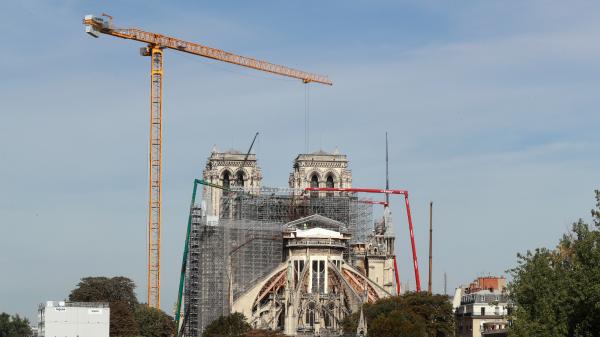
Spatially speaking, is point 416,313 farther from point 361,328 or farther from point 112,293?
point 112,293

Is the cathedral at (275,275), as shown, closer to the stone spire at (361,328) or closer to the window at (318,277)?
the window at (318,277)

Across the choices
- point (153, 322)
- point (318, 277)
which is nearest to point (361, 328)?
point (318, 277)

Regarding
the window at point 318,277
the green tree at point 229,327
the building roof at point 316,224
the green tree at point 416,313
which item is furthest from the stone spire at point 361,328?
the building roof at point 316,224

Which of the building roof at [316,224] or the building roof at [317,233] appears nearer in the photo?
the building roof at [317,233]

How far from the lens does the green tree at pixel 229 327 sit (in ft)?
507

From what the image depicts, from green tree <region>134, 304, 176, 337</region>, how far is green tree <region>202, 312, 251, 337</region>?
1960 cm

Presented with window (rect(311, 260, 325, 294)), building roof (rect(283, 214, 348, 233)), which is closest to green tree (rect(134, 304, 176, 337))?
building roof (rect(283, 214, 348, 233))

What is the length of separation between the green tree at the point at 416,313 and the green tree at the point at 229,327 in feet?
35.7

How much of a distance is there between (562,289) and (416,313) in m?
51.1

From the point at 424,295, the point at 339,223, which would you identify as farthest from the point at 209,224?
the point at 424,295

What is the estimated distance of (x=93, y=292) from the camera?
7249 inches

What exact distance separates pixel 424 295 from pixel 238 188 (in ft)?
153

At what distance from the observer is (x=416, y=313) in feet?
495

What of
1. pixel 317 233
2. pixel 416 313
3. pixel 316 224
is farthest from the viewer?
pixel 316 224
